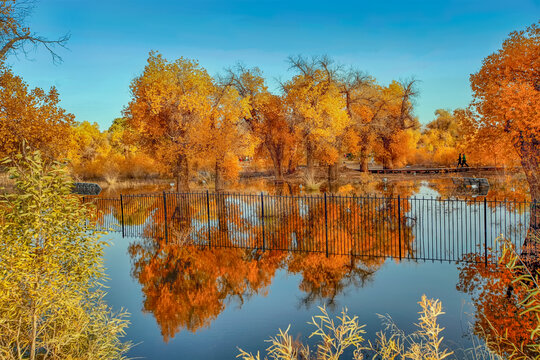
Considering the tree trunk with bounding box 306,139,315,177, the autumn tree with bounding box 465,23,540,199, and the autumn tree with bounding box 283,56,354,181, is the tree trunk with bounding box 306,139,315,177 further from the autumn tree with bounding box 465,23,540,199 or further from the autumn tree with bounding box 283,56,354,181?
the autumn tree with bounding box 465,23,540,199

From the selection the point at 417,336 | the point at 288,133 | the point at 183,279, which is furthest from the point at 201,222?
the point at 288,133

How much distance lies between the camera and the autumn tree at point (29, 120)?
19859 mm

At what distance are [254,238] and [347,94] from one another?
30665 mm

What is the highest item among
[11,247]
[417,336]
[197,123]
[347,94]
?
[347,94]

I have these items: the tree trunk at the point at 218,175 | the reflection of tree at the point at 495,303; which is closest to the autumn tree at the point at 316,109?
the tree trunk at the point at 218,175

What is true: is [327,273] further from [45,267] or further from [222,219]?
[222,219]

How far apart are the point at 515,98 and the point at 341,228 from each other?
841 cm

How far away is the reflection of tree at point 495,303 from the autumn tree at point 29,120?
1792 cm

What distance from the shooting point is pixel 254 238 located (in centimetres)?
1736

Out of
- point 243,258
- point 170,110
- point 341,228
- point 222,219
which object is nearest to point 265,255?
point 243,258

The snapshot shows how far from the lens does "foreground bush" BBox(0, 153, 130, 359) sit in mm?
5551

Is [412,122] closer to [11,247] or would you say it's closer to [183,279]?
[183,279]

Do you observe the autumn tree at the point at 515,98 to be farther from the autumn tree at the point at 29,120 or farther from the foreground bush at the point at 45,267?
the autumn tree at the point at 29,120

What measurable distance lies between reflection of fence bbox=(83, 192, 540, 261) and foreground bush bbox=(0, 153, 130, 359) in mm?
6584
